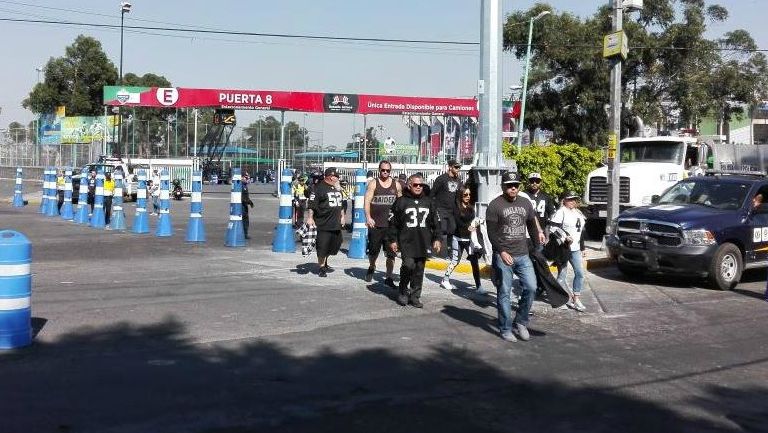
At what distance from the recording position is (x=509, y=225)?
28.5ft

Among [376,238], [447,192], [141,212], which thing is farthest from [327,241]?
[141,212]

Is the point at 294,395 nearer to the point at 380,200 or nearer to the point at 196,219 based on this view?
the point at 380,200

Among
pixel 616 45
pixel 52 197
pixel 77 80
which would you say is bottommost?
pixel 52 197

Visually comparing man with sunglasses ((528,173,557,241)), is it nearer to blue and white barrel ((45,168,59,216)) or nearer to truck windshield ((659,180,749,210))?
truck windshield ((659,180,749,210))

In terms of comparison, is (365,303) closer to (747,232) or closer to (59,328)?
(59,328)

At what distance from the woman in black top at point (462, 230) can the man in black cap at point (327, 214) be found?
179 centimetres

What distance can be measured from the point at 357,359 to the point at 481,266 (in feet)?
20.4

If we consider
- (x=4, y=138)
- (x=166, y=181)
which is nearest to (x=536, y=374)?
(x=166, y=181)

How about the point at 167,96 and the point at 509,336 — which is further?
the point at 167,96

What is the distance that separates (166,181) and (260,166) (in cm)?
4071

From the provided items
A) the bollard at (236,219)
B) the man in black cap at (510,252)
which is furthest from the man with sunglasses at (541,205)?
the bollard at (236,219)

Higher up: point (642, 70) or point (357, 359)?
point (642, 70)

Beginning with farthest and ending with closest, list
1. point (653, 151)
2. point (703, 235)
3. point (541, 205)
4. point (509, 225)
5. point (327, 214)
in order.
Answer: point (653, 151) < point (703, 235) < point (327, 214) < point (541, 205) < point (509, 225)

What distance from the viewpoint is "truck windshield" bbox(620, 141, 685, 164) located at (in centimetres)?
1991
